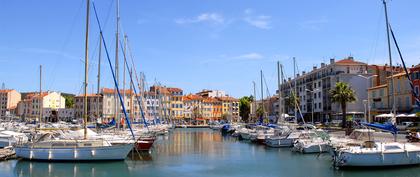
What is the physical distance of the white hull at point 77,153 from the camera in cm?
3416

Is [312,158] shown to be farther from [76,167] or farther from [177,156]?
[76,167]

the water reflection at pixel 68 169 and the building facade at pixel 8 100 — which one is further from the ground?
the building facade at pixel 8 100

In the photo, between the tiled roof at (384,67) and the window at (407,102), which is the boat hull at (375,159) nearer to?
the window at (407,102)

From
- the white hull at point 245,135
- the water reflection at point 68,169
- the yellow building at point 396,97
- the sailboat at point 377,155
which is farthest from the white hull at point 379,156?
the yellow building at point 396,97

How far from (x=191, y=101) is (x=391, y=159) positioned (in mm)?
147267

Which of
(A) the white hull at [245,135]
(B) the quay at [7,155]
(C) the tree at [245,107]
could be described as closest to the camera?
(B) the quay at [7,155]

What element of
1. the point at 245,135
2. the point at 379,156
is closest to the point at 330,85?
the point at 245,135

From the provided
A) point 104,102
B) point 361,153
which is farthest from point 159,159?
point 104,102

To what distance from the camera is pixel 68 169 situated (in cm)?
3203

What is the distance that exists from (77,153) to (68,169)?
2277 mm

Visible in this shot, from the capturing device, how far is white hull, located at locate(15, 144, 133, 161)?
34.2 meters

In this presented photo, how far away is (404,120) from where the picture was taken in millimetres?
70875

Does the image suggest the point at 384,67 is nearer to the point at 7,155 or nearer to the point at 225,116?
A: the point at 7,155

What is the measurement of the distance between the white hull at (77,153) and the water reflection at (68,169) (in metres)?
0.43
